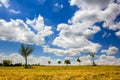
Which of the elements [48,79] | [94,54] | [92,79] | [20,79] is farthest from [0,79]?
[94,54]

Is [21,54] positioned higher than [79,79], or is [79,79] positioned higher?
[21,54]

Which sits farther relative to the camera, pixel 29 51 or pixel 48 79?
pixel 29 51

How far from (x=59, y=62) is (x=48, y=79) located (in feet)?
537

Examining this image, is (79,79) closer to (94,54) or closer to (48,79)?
(48,79)

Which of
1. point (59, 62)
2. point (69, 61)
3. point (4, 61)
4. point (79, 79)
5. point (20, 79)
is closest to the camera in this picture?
point (79, 79)

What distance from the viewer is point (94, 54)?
165 m

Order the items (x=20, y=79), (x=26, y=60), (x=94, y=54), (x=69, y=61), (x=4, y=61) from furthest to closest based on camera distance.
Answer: (x=69, y=61)
(x=94, y=54)
(x=4, y=61)
(x=26, y=60)
(x=20, y=79)

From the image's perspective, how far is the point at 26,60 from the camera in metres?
104

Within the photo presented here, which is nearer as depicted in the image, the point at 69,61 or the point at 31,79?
the point at 31,79

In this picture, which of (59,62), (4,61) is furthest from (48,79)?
(59,62)

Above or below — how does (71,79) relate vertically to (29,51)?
below

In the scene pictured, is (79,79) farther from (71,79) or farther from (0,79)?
(0,79)

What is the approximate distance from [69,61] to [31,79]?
494 feet

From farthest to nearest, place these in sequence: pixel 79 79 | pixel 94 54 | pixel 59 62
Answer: pixel 59 62 < pixel 94 54 < pixel 79 79
